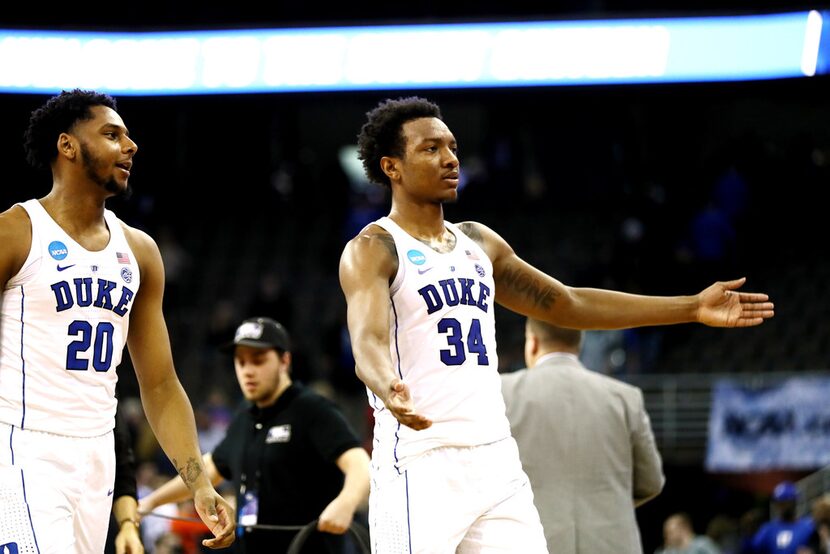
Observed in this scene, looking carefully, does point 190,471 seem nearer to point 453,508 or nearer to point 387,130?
point 453,508

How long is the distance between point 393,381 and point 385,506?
689 millimetres

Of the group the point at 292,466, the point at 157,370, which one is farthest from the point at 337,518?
the point at 157,370

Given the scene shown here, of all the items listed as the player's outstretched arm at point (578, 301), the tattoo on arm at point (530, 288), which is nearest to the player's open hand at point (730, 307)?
the player's outstretched arm at point (578, 301)

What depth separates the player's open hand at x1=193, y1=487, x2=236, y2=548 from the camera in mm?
Result: 4883

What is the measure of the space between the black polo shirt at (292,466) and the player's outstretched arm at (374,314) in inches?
87.0

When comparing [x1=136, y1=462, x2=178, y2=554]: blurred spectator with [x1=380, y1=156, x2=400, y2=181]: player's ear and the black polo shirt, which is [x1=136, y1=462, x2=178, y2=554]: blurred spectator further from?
[x1=380, y1=156, x2=400, y2=181]: player's ear

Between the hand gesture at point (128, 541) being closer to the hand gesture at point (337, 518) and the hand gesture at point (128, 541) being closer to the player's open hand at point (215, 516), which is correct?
the player's open hand at point (215, 516)

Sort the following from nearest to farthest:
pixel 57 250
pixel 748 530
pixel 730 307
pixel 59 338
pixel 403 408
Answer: pixel 403 408
pixel 59 338
pixel 57 250
pixel 730 307
pixel 748 530

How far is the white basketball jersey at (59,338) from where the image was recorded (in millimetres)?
4730

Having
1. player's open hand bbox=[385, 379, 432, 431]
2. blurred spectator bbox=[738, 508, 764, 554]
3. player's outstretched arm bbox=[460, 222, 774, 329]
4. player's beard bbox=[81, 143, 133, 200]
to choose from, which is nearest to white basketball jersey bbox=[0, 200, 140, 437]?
player's beard bbox=[81, 143, 133, 200]

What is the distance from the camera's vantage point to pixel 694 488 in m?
16.3

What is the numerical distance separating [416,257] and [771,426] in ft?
34.0

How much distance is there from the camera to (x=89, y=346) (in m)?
4.86

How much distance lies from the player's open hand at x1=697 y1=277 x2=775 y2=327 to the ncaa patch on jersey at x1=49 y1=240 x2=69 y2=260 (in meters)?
2.66
